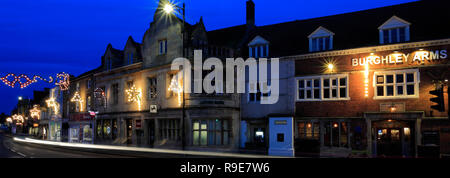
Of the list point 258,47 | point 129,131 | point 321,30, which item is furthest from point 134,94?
point 321,30

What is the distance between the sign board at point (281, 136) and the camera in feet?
85.7

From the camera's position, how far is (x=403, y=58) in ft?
74.7

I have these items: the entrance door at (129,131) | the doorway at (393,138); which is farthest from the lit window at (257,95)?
the entrance door at (129,131)

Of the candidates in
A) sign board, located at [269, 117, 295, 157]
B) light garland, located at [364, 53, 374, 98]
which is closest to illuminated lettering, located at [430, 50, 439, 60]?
light garland, located at [364, 53, 374, 98]

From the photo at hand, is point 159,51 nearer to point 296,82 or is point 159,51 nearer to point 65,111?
point 296,82

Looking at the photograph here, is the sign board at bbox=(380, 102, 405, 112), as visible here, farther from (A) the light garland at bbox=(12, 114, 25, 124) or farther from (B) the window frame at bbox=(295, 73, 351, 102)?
(A) the light garland at bbox=(12, 114, 25, 124)

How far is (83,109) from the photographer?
44531 mm

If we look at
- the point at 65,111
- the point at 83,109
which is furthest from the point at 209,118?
the point at 65,111

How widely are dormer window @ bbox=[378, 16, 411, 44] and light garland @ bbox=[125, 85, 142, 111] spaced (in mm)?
21551

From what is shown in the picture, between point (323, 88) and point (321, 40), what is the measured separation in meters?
3.55

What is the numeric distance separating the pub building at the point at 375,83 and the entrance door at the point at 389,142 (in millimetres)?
59

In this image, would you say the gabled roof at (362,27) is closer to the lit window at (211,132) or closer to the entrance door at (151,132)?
the lit window at (211,132)

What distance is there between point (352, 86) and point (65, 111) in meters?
41.2

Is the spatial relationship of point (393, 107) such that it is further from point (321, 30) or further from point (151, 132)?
point (151, 132)
